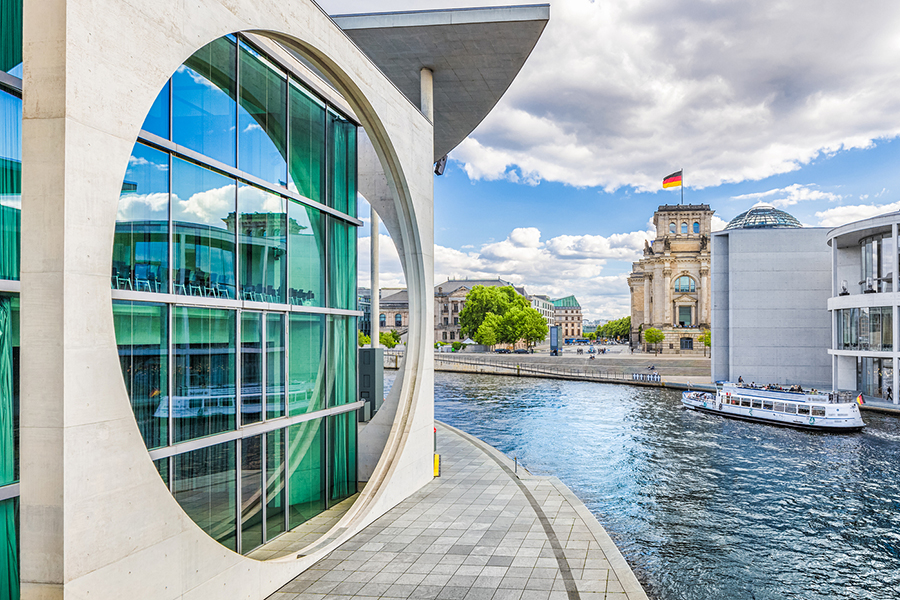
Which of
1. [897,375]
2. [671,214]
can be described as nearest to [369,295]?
[897,375]

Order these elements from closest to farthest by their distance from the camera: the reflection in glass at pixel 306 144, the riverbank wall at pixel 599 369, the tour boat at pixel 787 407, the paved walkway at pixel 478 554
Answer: the paved walkway at pixel 478 554, the reflection in glass at pixel 306 144, the tour boat at pixel 787 407, the riverbank wall at pixel 599 369

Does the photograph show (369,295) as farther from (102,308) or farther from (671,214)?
(671,214)

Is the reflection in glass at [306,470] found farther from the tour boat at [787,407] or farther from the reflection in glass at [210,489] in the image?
the tour boat at [787,407]

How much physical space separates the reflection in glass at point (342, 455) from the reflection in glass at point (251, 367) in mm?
2915

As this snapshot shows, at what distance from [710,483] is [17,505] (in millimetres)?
19324

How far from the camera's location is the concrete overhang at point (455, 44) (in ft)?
52.0

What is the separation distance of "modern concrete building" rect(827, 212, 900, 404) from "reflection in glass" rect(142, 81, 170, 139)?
39.1m

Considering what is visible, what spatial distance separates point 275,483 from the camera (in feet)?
35.7

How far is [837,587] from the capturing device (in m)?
12.0

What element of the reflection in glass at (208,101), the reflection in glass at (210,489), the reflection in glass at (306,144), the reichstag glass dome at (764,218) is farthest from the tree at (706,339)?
the reflection in glass at (208,101)

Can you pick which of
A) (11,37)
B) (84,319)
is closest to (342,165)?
(11,37)

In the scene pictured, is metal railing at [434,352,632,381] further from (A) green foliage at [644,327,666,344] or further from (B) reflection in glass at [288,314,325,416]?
(B) reflection in glass at [288,314,325,416]

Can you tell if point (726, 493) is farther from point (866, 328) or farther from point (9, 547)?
point (866, 328)

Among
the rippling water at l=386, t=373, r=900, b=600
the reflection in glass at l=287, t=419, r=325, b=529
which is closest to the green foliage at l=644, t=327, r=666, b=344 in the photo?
the rippling water at l=386, t=373, r=900, b=600
